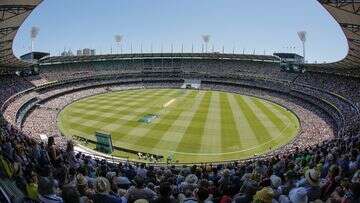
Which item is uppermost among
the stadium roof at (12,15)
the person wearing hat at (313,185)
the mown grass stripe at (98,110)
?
the stadium roof at (12,15)

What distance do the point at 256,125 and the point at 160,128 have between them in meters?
12.7

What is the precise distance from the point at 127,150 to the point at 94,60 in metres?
70.6

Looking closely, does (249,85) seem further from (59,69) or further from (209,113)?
(59,69)

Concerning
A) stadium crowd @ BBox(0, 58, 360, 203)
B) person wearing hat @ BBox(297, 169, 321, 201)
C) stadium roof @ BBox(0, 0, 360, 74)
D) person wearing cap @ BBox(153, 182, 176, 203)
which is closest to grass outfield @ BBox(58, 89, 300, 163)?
stadium roof @ BBox(0, 0, 360, 74)

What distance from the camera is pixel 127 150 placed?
45.1m

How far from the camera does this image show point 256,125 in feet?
190

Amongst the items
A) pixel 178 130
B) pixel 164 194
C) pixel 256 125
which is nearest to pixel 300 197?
pixel 164 194

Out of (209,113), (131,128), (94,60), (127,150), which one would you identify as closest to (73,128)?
(131,128)

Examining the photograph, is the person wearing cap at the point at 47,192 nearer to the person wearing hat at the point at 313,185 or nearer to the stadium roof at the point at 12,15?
the person wearing hat at the point at 313,185

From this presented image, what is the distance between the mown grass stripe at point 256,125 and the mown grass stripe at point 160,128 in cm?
989

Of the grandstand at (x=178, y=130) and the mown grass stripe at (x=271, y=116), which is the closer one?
the grandstand at (x=178, y=130)

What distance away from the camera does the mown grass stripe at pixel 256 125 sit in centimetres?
5143

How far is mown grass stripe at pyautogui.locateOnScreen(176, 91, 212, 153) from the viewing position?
1810 inches

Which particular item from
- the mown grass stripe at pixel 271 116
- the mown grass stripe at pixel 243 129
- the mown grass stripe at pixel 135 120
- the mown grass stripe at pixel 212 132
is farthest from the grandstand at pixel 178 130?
the mown grass stripe at pixel 243 129
